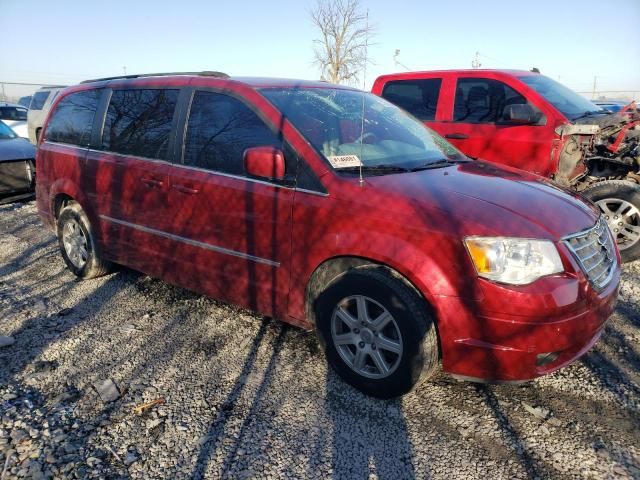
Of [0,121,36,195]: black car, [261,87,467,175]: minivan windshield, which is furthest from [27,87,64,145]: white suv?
[261,87,467,175]: minivan windshield

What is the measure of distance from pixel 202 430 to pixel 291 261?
1.07 metres

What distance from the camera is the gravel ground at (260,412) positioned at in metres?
2.29

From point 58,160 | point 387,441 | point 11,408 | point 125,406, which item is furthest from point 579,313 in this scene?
point 58,160

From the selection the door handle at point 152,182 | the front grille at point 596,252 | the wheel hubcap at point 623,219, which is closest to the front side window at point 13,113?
the door handle at point 152,182

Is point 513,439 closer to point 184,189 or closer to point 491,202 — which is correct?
point 491,202

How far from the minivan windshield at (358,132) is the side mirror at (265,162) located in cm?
26

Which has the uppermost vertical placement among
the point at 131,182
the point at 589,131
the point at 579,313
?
the point at 589,131

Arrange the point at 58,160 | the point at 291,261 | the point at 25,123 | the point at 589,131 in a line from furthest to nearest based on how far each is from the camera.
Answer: the point at 25,123, the point at 589,131, the point at 58,160, the point at 291,261

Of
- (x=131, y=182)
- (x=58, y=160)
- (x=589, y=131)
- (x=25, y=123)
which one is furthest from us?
(x=25, y=123)

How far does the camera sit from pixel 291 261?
2986 millimetres

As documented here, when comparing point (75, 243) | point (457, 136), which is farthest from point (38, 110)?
point (457, 136)

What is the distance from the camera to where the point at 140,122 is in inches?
152

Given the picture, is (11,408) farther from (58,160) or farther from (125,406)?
(58,160)

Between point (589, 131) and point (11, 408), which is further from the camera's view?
point (589, 131)
